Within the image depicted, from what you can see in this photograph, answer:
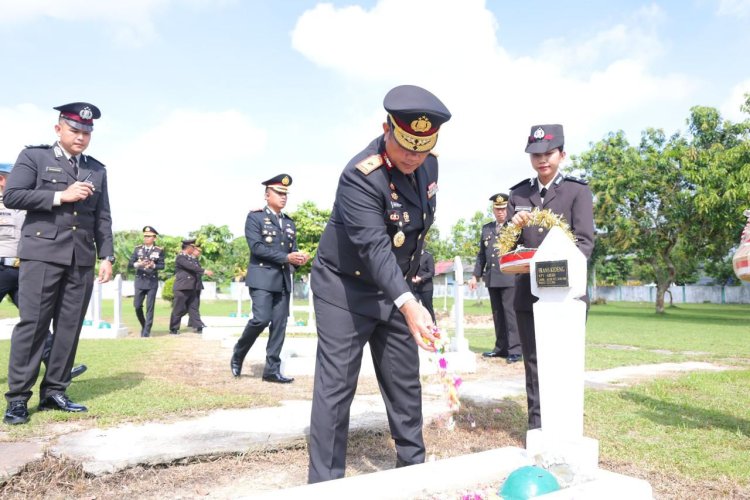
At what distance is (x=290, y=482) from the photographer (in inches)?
133

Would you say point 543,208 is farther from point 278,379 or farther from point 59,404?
point 59,404

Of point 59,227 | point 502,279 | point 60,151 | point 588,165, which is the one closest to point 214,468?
point 59,227

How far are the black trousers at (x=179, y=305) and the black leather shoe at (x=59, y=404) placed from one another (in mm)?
9093

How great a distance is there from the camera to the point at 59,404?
4.58 meters

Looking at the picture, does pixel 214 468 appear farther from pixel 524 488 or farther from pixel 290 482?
pixel 524 488

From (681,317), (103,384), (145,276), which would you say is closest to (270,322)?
(103,384)

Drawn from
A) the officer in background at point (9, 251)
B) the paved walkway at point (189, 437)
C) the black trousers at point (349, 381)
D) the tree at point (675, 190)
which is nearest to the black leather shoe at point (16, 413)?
the paved walkway at point (189, 437)

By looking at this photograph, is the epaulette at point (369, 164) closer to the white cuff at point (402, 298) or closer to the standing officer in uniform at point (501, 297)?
the white cuff at point (402, 298)

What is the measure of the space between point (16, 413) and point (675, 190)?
24.0m

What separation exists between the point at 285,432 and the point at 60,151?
9.16 feet

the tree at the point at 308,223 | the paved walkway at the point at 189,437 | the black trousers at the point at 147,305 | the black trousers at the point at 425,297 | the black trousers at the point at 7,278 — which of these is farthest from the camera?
the tree at the point at 308,223

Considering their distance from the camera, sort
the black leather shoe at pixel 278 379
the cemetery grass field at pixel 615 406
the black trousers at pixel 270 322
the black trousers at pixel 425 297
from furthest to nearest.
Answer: the black trousers at pixel 425 297 < the black leather shoe at pixel 278 379 < the black trousers at pixel 270 322 < the cemetery grass field at pixel 615 406

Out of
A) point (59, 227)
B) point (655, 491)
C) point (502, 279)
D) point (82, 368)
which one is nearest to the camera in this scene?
point (655, 491)

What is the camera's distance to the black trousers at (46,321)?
4430 mm
